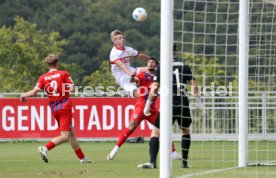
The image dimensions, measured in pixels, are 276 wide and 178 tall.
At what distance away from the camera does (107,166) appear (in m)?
14.9

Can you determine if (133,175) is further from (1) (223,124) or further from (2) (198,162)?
(1) (223,124)

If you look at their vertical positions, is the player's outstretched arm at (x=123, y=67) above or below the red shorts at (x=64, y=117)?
above

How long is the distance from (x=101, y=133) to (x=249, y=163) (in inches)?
400

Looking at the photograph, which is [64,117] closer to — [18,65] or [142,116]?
[142,116]

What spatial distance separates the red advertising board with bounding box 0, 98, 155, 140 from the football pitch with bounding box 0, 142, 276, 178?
12.0 feet

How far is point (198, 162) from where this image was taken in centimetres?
1553

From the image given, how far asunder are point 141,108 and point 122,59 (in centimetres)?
129

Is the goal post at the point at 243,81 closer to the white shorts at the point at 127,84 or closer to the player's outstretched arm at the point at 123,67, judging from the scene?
the player's outstretched arm at the point at 123,67

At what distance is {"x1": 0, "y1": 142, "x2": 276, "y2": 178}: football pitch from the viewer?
1311cm

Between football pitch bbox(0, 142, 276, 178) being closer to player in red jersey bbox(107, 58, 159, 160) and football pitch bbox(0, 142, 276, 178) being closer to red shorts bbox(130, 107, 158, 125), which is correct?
player in red jersey bbox(107, 58, 159, 160)

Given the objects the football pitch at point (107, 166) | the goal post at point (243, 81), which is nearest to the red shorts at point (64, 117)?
the football pitch at point (107, 166)

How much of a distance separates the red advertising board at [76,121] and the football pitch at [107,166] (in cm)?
365

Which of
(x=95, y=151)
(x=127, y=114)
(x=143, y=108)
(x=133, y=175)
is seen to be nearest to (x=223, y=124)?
(x=127, y=114)

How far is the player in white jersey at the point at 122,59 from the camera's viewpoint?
55.4ft
